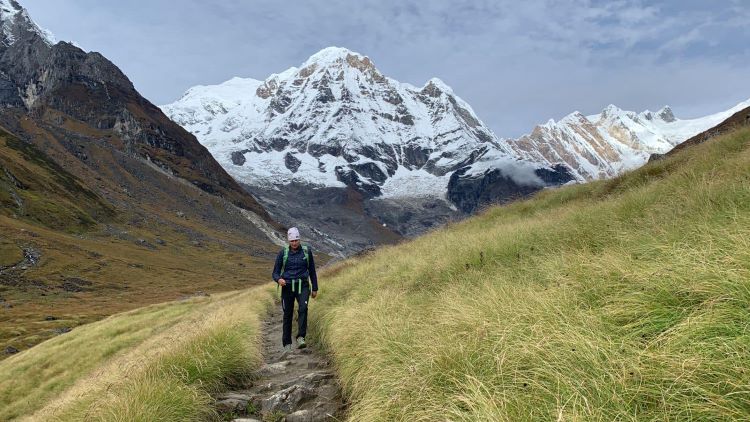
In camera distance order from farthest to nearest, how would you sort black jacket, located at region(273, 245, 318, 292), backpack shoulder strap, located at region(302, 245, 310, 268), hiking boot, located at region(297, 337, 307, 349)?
backpack shoulder strap, located at region(302, 245, 310, 268) → black jacket, located at region(273, 245, 318, 292) → hiking boot, located at region(297, 337, 307, 349)

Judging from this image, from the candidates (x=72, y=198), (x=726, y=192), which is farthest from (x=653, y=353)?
(x=72, y=198)

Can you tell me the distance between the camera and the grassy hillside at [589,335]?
10.6ft

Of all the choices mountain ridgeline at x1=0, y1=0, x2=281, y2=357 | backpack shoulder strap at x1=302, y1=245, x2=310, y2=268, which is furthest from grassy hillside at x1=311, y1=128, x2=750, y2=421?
mountain ridgeline at x1=0, y1=0, x2=281, y2=357

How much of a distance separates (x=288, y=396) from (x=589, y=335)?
4.75 meters

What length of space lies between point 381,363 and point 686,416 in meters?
3.69

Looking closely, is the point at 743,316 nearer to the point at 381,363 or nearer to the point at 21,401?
the point at 381,363

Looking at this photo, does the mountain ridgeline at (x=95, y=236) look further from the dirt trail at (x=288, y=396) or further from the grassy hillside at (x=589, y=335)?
the grassy hillside at (x=589, y=335)

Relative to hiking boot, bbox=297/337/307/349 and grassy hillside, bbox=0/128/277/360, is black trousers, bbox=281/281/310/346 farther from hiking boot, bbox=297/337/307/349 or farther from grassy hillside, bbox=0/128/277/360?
grassy hillside, bbox=0/128/277/360

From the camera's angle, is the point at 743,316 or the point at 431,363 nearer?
the point at 743,316

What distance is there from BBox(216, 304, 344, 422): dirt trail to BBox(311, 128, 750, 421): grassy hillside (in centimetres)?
42

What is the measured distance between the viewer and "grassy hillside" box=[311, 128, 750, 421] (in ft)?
10.6

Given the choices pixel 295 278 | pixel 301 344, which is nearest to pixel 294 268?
pixel 295 278

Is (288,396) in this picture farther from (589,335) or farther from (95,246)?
(95,246)

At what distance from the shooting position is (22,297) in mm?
71250
